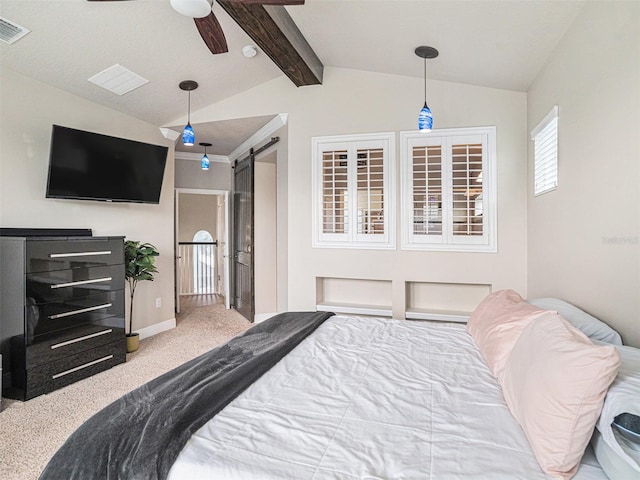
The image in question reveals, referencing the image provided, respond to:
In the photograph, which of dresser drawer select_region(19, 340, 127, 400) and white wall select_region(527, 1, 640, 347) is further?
dresser drawer select_region(19, 340, 127, 400)

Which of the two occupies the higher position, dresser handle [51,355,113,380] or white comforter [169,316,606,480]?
white comforter [169,316,606,480]

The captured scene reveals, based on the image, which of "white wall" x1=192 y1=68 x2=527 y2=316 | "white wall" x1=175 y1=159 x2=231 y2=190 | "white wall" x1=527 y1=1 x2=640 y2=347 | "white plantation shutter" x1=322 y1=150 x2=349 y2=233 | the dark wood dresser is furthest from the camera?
"white wall" x1=175 y1=159 x2=231 y2=190

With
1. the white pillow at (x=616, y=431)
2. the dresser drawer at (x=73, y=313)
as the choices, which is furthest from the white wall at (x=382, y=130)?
the white pillow at (x=616, y=431)

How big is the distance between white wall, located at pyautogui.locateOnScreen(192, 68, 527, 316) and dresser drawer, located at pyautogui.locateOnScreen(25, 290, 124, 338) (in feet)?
5.84

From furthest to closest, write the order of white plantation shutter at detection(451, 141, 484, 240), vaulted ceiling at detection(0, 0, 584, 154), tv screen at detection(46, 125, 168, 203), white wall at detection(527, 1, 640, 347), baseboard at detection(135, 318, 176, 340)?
baseboard at detection(135, 318, 176, 340) → white plantation shutter at detection(451, 141, 484, 240) → tv screen at detection(46, 125, 168, 203) → vaulted ceiling at detection(0, 0, 584, 154) → white wall at detection(527, 1, 640, 347)

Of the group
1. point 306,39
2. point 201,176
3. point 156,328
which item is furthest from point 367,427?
point 201,176

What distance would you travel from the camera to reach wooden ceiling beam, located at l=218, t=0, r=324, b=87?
2424 mm

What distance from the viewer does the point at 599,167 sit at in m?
1.82

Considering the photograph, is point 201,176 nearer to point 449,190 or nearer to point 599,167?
point 449,190

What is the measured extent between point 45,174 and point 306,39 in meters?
2.68

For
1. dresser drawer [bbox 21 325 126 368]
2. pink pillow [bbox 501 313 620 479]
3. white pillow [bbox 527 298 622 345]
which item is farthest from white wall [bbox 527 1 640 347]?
dresser drawer [bbox 21 325 126 368]

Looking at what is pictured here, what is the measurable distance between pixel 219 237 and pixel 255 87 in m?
3.66

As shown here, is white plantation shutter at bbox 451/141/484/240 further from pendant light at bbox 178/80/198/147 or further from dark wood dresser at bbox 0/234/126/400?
dark wood dresser at bbox 0/234/126/400

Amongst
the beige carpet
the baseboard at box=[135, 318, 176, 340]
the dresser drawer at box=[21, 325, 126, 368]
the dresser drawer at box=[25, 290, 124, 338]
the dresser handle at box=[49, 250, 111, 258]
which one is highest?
the dresser handle at box=[49, 250, 111, 258]
